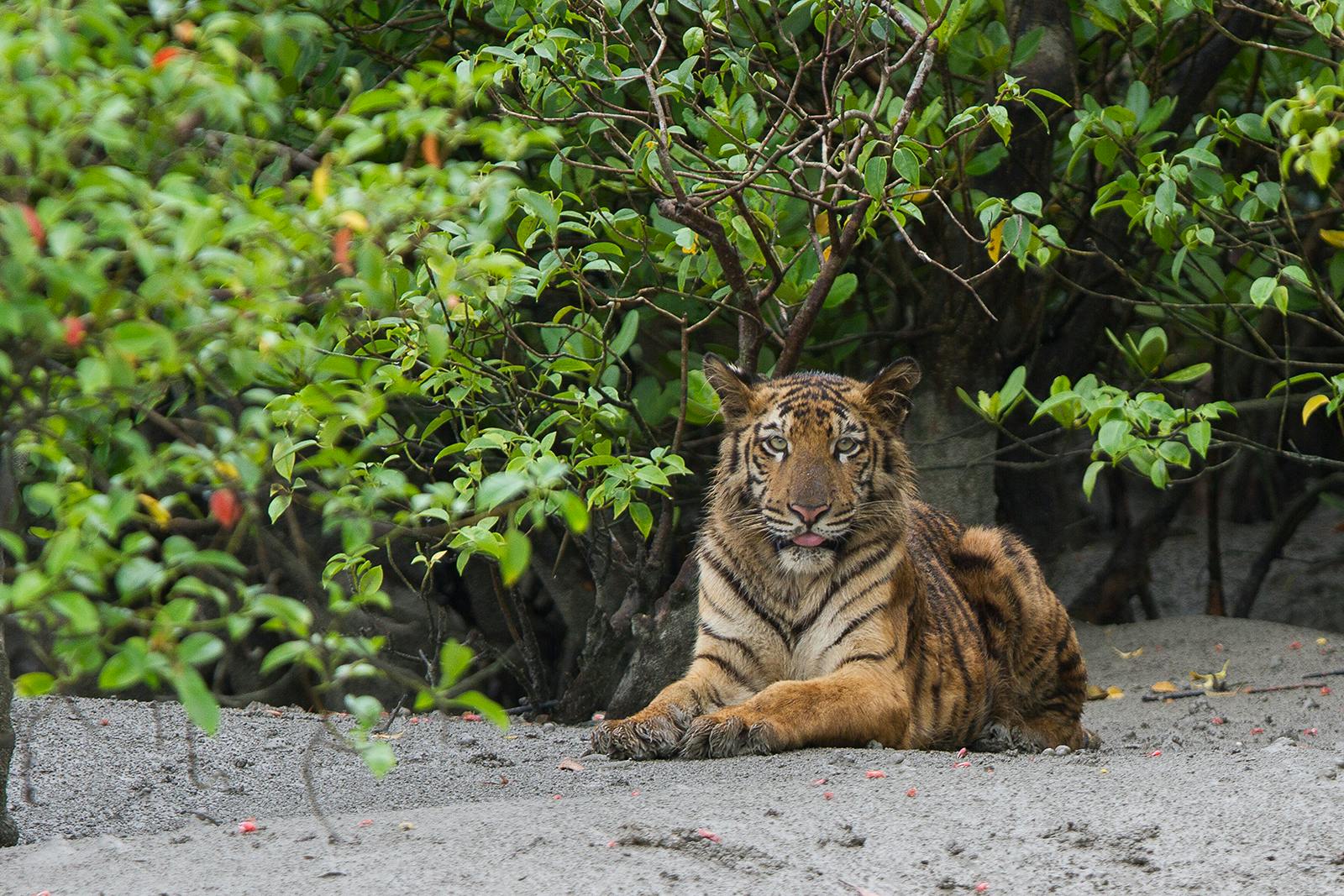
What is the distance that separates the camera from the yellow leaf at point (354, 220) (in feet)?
7.54

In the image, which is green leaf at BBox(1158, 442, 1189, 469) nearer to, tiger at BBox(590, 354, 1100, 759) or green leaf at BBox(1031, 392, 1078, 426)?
green leaf at BBox(1031, 392, 1078, 426)

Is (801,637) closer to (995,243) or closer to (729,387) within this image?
(729,387)

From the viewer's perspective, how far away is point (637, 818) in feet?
11.5

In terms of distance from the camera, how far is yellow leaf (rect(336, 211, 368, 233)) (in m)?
2.30

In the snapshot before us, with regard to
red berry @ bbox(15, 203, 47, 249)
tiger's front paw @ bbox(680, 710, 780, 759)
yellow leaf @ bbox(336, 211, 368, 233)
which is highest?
yellow leaf @ bbox(336, 211, 368, 233)

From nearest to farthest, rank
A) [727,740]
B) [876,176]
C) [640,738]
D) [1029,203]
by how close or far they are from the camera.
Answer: [876,176] → [727,740] → [640,738] → [1029,203]

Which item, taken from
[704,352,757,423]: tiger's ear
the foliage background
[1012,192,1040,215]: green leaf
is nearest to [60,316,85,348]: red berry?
the foliage background

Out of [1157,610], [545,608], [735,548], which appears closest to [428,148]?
[735,548]

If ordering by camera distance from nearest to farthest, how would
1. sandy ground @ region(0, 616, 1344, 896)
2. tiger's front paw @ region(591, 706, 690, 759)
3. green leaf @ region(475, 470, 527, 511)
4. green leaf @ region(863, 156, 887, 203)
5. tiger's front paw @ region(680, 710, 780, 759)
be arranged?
green leaf @ region(475, 470, 527, 511), sandy ground @ region(0, 616, 1344, 896), green leaf @ region(863, 156, 887, 203), tiger's front paw @ region(680, 710, 780, 759), tiger's front paw @ region(591, 706, 690, 759)

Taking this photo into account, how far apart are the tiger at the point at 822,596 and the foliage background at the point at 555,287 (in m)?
0.31

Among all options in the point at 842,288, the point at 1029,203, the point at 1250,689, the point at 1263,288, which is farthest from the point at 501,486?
the point at 1250,689

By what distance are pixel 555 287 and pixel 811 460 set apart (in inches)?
69.7

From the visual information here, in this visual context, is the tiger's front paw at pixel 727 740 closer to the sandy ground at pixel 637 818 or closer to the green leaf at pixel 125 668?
the sandy ground at pixel 637 818

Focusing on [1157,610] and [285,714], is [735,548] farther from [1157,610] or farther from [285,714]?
[1157,610]
